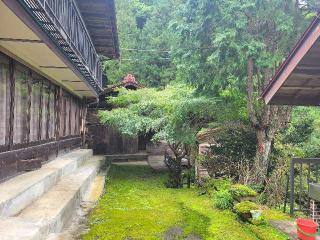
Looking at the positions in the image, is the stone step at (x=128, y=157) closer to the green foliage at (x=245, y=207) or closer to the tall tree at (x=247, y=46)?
the tall tree at (x=247, y=46)

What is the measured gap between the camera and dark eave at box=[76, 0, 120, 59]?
11.6 m

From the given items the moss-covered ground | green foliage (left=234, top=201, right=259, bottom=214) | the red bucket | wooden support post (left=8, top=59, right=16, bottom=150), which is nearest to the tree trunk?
the moss-covered ground

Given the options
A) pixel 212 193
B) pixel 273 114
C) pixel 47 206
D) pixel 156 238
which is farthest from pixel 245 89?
pixel 47 206

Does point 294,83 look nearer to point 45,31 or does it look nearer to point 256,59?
point 45,31

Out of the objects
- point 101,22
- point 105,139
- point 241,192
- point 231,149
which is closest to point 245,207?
point 241,192

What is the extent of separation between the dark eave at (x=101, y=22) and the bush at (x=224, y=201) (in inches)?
248

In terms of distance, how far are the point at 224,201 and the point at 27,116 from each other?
528 centimetres

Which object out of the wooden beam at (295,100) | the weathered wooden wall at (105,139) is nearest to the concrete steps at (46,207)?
the wooden beam at (295,100)

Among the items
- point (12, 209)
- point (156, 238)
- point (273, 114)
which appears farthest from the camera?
point (273, 114)

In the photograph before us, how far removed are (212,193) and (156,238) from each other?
4.71m

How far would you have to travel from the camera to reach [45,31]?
20.9 ft

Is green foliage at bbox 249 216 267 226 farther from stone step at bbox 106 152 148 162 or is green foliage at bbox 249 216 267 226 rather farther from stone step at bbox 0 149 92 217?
stone step at bbox 106 152 148 162

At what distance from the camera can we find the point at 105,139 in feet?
74.0

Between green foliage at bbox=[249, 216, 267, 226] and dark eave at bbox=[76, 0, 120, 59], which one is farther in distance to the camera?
dark eave at bbox=[76, 0, 120, 59]
